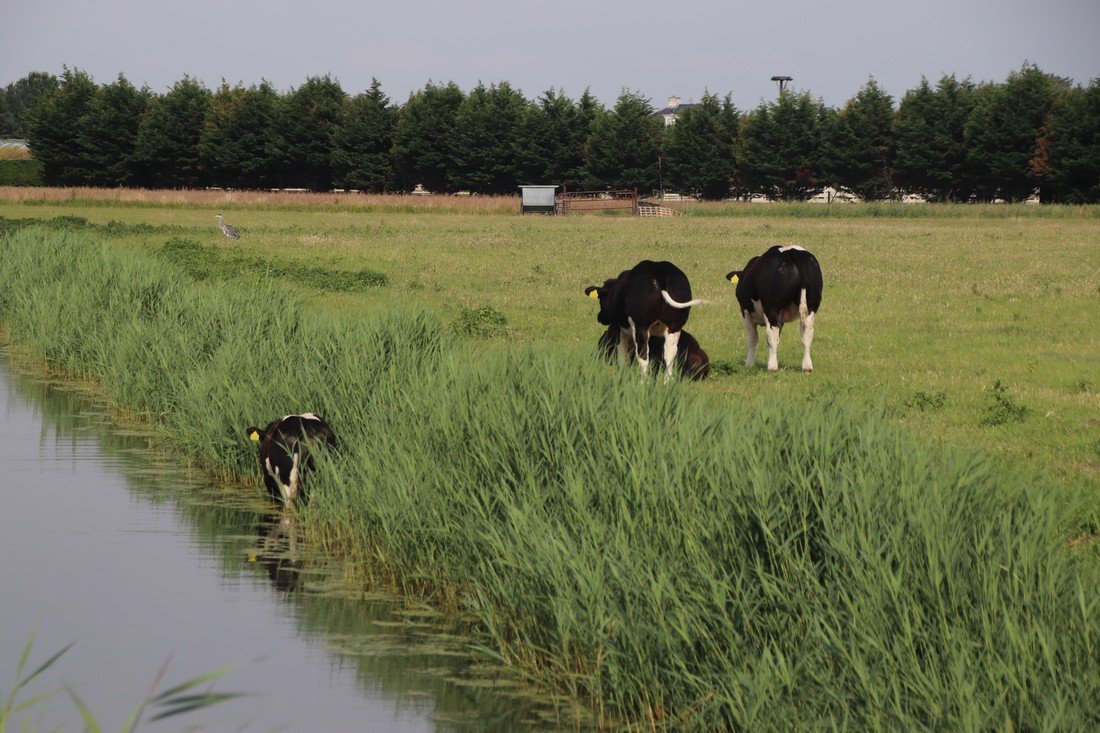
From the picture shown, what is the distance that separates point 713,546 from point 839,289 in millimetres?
22156

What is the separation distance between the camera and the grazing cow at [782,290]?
17.5 m

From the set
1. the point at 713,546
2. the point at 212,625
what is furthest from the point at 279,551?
the point at 713,546

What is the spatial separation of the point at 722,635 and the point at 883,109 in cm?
9269

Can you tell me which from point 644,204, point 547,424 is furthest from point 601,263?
Answer: point 644,204

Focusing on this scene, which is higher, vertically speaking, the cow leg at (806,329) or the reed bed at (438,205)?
the reed bed at (438,205)

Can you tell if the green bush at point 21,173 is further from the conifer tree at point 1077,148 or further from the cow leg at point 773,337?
the cow leg at point 773,337

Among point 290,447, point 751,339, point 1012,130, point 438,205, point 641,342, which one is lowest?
point 290,447

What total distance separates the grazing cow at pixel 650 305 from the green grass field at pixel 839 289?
0.83 meters

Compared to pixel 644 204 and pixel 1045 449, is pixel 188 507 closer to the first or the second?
pixel 1045 449

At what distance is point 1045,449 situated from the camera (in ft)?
41.2

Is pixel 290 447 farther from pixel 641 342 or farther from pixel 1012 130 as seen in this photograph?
pixel 1012 130

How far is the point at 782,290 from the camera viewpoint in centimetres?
1753

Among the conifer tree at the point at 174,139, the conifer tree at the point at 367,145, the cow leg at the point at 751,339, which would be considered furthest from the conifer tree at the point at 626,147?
the cow leg at the point at 751,339

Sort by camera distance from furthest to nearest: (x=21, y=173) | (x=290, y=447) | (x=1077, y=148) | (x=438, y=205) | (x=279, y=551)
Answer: (x=21, y=173) → (x=1077, y=148) → (x=438, y=205) → (x=290, y=447) → (x=279, y=551)
